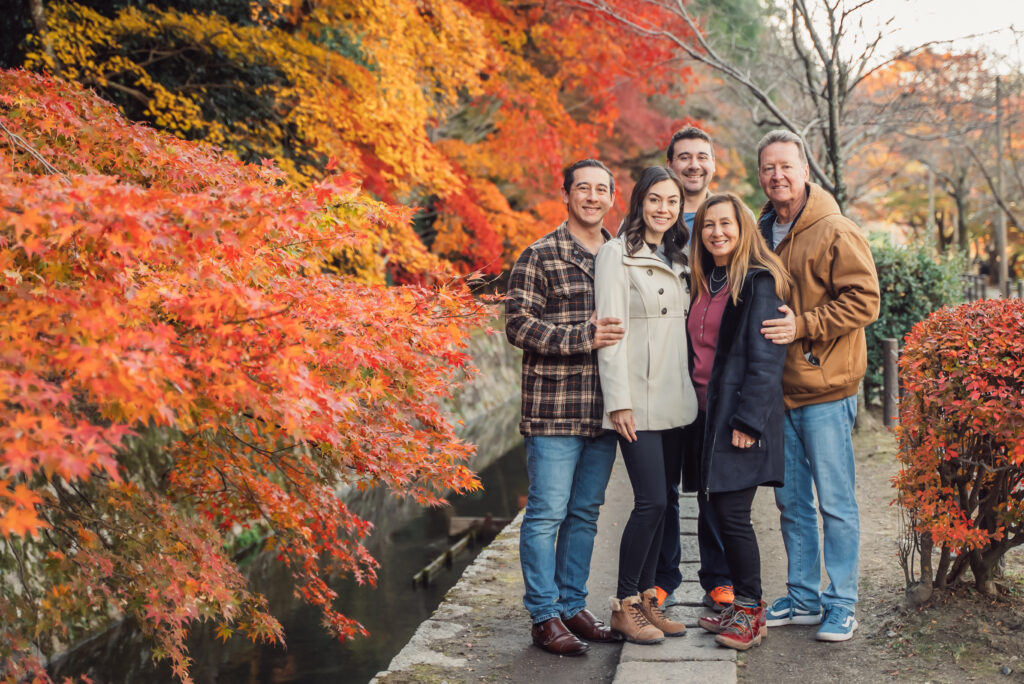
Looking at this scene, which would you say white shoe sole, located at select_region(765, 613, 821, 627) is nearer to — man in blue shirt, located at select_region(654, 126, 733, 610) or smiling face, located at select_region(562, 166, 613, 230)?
man in blue shirt, located at select_region(654, 126, 733, 610)

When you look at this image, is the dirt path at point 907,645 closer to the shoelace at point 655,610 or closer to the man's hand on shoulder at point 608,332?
the shoelace at point 655,610

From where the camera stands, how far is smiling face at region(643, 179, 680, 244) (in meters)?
3.72

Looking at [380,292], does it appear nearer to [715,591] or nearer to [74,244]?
[74,244]

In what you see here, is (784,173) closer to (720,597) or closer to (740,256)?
(740,256)

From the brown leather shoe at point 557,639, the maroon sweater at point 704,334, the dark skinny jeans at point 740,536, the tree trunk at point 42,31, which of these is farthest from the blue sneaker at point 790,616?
the tree trunk at point 42,31

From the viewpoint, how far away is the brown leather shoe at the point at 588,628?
3.87 meters

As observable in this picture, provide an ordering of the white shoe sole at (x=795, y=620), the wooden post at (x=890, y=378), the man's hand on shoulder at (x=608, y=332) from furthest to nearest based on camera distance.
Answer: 1. the wooden post at (x=890, y=378)
2. the white shoe sole at (x=795, y=620)
3. the man's hand on shoulder at (x=608, y=332)

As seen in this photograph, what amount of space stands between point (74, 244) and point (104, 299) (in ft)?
1.68

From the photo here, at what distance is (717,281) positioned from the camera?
3.74m

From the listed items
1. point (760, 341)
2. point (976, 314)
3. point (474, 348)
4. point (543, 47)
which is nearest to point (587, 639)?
point (760, 341)

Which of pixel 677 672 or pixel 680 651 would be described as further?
pixel 680 651

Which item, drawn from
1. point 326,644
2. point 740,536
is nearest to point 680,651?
point 740,536

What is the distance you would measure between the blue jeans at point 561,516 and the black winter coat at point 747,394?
0.46 metres

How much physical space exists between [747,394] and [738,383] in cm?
7
